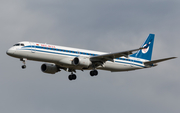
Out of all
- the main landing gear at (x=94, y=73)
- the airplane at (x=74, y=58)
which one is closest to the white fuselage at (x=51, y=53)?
the airplane at (x=74, y=58)

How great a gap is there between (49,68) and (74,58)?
21.3 ft

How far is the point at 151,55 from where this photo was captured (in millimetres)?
67562

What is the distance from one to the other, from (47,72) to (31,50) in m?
8.57

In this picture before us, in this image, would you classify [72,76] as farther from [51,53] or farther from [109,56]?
[51,53]

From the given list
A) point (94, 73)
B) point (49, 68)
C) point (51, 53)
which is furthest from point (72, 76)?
point (51, 53)

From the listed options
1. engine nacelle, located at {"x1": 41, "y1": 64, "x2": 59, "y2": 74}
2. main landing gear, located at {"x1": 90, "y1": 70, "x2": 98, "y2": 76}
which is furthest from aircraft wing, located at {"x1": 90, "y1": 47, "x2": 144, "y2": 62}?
engine nacelle, located at {"x1": 41, "y1": 64, "x2": 59, "y2": 74}

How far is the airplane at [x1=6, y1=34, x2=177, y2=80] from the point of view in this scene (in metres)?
52.2

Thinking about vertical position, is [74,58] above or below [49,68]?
above

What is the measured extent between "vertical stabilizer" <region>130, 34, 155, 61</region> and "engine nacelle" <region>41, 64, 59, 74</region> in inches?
556

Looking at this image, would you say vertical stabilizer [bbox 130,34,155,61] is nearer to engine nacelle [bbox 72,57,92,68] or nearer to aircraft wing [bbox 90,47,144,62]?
aircraft wing [bbox 90,47,144,62]

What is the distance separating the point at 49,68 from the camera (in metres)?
59.6

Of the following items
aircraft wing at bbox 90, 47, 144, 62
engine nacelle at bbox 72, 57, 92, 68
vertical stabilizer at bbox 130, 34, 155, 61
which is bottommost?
engine nacelle at bbox 72, 57, 92, 68

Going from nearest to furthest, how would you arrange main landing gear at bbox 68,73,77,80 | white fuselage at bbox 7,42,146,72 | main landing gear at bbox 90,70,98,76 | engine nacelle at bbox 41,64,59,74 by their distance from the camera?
white fuselage at bbox 7,42,146,72 → main landing gear at bbox 90,70,98,76 → engine nacelle at bbox 41,64,59,74 → main landing gear at bbox 68,73,77,80

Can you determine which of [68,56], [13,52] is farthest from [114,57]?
[13,52]
